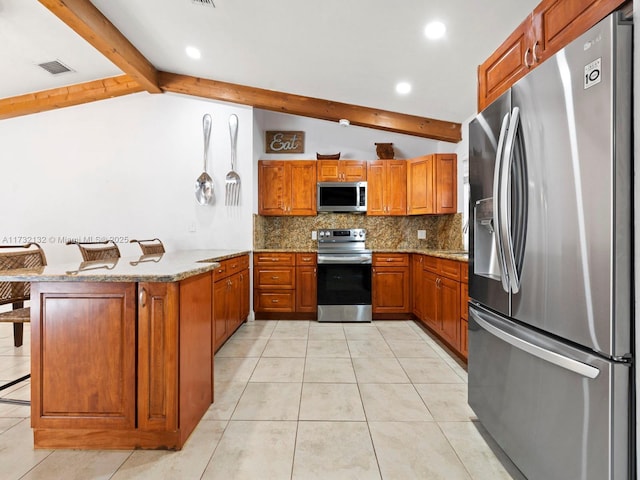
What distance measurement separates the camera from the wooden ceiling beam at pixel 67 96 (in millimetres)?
3916

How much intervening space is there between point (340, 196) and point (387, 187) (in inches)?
25.7

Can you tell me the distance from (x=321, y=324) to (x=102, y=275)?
9.12 ft

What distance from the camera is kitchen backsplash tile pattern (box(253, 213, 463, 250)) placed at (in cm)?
467

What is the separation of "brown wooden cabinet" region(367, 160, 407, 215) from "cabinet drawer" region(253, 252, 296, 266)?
4.17 ft

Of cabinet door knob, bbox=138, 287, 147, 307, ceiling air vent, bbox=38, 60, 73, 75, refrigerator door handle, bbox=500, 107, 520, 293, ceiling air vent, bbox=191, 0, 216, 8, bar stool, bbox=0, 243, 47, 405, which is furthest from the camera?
ceiling air vent, bbox=38, 60, 73, 75

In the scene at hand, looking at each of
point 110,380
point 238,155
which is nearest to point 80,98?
point 238,155

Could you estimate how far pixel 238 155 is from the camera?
4.02 m

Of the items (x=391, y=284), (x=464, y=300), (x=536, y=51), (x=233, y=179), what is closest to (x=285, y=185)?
(x=233, y=179)

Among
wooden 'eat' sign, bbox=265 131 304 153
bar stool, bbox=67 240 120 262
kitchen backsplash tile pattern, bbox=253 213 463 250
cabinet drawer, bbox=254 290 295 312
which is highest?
wooden 'eat' sign, bbox=265 131 304 153

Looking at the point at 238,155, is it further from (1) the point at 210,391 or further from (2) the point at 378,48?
(1) the point at 210,391

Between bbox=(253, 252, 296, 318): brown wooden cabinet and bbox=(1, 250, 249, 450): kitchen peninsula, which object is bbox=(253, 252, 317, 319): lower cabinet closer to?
bbox=(253, 252, 296, 318): brown wooden cabinet

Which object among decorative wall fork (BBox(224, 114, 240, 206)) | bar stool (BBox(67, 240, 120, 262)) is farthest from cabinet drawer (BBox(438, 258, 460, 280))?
bar stool (BBox(67, 240, 120, 262))

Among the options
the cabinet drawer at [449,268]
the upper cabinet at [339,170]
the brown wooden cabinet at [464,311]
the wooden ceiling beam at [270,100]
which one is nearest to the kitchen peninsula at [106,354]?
the brown wooden cabinet at [464,311]

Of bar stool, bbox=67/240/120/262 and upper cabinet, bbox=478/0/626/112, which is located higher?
upper cabinet, bbox=478/0/626/112
